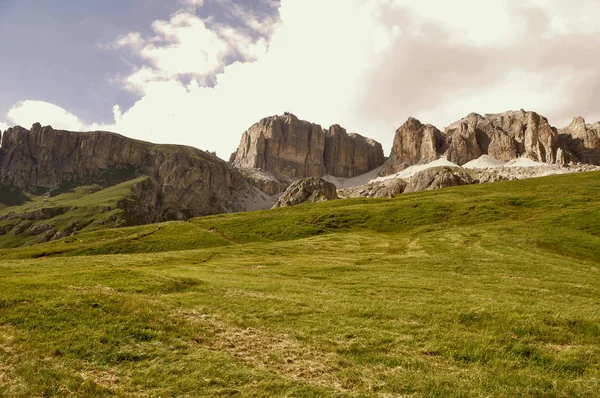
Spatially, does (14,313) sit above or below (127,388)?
above

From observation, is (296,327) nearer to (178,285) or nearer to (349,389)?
(349,389)

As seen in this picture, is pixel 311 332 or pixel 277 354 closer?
pixel 277 354

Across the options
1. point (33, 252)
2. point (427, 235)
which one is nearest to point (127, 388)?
point (427, 235)

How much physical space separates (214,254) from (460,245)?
46314 millimetres

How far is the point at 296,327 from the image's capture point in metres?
23.3

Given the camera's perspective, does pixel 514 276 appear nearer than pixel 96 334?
No

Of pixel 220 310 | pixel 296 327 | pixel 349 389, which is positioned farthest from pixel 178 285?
pixel 349 389

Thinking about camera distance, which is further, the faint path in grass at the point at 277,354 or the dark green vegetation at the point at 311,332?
the faint path in grass at the point at 277,354

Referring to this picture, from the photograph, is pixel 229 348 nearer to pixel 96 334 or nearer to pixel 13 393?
pixel 96 334

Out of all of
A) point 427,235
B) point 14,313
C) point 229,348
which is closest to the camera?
point 229,348

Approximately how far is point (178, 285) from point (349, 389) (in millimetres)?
23702

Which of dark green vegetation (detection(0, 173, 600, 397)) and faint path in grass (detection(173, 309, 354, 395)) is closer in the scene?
dark green vegetation (detection(0, 173, 600, 397))

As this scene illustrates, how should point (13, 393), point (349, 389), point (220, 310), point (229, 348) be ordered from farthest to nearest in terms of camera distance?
point (220, 310)
point (229, 348)
point (349, 389)
point (13, 393)

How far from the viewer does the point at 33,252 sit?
84.6 meters
